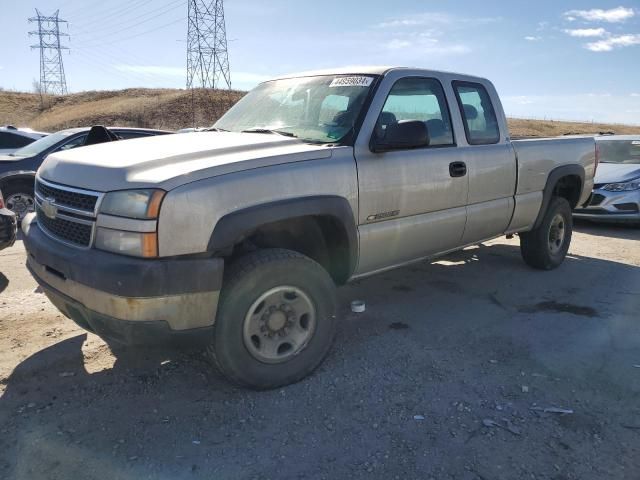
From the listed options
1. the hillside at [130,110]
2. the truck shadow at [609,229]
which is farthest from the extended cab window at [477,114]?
the hillside at [130,110]

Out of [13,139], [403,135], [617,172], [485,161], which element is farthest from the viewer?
[13,139]

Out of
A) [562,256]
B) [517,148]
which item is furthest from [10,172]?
[562,256]

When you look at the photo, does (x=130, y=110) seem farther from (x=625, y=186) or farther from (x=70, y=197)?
(x=70, y=197)

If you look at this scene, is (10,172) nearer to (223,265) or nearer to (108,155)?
(108,155)

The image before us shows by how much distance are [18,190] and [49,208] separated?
615 centimetres

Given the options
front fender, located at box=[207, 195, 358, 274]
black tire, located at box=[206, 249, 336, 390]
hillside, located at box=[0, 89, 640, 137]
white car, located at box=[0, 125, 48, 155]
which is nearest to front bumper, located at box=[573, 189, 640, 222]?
front fender, located at box=[207, 195, 358, 274]

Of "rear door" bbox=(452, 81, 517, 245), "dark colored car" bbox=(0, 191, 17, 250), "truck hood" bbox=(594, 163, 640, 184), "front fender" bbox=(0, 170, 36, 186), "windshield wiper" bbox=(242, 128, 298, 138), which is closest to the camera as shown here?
"windshield wiper" bbox=(242, 128, 298, 138)

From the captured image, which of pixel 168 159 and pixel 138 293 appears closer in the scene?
pixel 138 293

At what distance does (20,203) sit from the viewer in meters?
8.48

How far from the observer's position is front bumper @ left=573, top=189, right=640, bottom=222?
878 cm

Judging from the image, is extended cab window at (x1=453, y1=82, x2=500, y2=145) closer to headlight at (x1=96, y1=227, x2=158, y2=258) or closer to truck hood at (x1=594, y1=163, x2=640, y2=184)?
headlight at (x1=96, y1=227, x2=158, y2=258)

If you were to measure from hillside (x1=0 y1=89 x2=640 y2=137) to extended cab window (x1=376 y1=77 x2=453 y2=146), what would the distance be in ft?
129

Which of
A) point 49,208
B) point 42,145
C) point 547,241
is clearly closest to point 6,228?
point 49,208

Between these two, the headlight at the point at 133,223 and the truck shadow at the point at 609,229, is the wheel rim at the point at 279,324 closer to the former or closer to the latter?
the headlight at the point at 133,223
